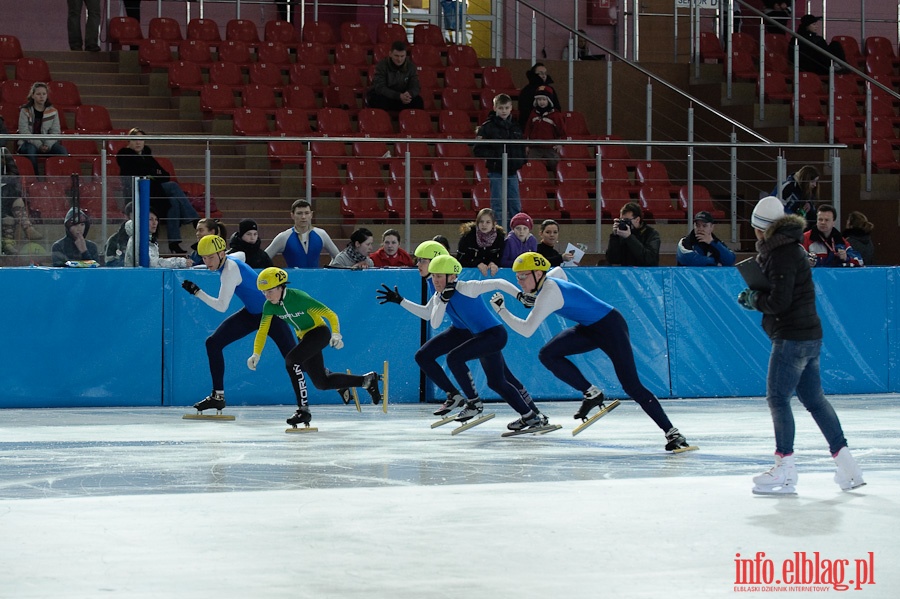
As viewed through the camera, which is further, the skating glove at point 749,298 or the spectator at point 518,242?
the spectator at point 518,242

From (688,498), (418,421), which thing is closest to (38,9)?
(418,421)

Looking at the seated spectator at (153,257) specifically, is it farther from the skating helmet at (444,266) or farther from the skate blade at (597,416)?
the skate blade at (597,416)

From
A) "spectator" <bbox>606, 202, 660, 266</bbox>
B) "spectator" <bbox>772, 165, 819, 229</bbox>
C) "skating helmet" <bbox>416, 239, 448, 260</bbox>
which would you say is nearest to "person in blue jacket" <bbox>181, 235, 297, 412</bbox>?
"skating helmet" <bbox>416, 239, 448, 260</bbox>

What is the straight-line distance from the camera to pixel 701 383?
47.2 ft

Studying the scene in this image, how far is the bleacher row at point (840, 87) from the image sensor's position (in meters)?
20.1

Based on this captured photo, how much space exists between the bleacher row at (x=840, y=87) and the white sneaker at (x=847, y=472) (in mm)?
12233

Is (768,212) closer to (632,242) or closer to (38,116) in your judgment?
(632,242)

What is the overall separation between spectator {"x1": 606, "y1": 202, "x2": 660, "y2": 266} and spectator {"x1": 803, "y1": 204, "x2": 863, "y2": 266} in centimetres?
181

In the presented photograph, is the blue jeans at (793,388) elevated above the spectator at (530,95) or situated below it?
below

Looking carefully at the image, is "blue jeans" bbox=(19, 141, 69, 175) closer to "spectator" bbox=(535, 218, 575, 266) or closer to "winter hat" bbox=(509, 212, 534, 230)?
"winter hat" bbox=(509, 212, 534, 230)

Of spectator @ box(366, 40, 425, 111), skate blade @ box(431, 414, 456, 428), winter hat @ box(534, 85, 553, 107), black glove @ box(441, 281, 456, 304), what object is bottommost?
skate blade @ box(431, 414, 456, 428)

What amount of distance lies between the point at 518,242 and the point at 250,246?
2.76 metres

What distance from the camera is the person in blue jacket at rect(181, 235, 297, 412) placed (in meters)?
12.1

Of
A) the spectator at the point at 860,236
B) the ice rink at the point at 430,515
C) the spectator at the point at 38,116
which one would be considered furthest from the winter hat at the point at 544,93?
the ice rink at the point at 430,515
